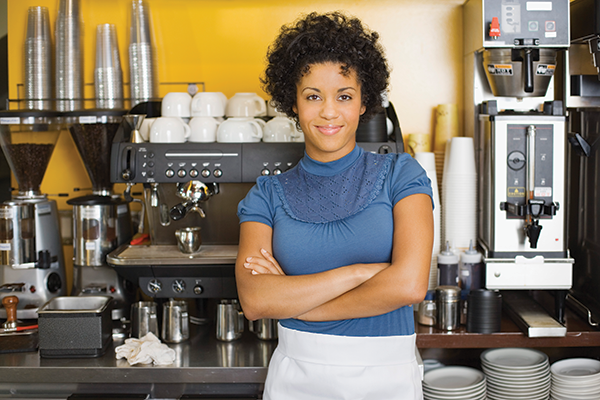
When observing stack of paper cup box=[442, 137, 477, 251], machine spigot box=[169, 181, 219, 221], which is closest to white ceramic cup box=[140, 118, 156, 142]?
machine spigot box=[169, 181, 219, 221]

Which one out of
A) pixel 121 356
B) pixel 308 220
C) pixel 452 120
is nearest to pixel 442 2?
pixel 452 120

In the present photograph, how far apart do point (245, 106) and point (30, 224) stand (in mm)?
995

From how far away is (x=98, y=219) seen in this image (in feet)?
7.45

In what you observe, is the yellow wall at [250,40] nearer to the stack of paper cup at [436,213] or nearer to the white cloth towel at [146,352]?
the stack of paper cup at [436,213]

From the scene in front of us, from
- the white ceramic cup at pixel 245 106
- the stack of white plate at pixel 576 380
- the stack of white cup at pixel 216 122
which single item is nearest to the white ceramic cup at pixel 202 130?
the stack of white cup at pixel 216 122

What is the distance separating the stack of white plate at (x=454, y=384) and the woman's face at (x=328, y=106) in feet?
3.81

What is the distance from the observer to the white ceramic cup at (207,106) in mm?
2221

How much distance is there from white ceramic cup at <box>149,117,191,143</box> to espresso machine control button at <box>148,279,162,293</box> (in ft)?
1.68

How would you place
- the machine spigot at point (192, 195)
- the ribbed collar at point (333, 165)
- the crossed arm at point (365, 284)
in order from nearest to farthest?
the crossed arm at point (365, 284), the ribbed collar at point (333, 165), the machine spigot at point (192, 195)

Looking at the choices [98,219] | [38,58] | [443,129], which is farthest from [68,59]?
[443,129]

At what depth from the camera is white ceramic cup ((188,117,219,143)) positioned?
213 cm

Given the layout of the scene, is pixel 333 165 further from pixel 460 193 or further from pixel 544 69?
pixel 544 69

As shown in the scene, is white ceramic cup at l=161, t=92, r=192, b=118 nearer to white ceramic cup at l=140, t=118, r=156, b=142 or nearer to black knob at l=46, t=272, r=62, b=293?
white ceramic cup at l=140, t=118, r=156, b=142

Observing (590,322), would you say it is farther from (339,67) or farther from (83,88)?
(83,88)
